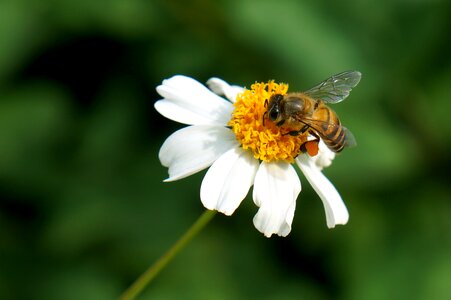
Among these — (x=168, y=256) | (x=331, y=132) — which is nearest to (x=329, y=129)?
(x=331, y=132)

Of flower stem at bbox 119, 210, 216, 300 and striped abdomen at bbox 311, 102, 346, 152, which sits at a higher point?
striped abdomen at bbox 311, 102, 346, 152

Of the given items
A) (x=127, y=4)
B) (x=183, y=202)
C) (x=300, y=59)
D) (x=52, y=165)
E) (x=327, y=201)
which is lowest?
(x=52, y=165)

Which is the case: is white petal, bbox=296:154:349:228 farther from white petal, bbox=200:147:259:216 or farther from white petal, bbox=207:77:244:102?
white petal, bbox=207:77:244:102

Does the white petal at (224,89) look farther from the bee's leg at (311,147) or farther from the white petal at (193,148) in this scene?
the bee's leg at (311,147)

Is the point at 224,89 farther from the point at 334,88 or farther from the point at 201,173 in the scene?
the point at 201,173

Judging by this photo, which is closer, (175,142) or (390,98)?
(175,142)

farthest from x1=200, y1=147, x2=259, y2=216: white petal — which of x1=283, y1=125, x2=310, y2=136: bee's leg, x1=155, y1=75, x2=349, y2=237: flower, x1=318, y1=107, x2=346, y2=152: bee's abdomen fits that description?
x1=318, y1=107, x2=346, y2=152: bee's abdomen

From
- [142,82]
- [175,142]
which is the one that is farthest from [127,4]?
[175,142]

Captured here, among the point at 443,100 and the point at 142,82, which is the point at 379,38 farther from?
the point at 142,82
